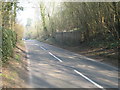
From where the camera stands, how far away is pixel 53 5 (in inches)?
1871

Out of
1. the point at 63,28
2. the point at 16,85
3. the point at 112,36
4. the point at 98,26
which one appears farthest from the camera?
the point at 63,28

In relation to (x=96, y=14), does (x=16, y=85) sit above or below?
below

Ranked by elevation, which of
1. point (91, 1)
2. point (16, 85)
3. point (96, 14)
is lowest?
point (16, 85)

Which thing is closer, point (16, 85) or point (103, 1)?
point (16, 85)

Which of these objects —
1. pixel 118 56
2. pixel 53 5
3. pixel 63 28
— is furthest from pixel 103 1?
pixel 53 5

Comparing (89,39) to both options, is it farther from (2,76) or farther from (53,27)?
(53,27)

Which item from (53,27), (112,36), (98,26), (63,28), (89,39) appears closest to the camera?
(112,36)

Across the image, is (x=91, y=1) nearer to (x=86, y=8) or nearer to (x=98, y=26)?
(x=86, y=8)

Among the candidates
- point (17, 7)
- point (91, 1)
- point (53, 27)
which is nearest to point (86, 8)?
point (91, 1)

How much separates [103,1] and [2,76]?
630 inches

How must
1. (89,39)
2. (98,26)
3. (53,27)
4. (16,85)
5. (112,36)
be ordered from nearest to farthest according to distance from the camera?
1. (16,85)
2. (112,36)
3. (98,26)
4. (89,39)
5. (53,27)

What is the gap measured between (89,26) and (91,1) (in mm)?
4141

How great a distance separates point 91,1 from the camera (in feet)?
78.6

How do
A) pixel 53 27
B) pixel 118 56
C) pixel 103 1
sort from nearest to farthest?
pixel 118 56 → pixel 103 1 → pixel 53 27
